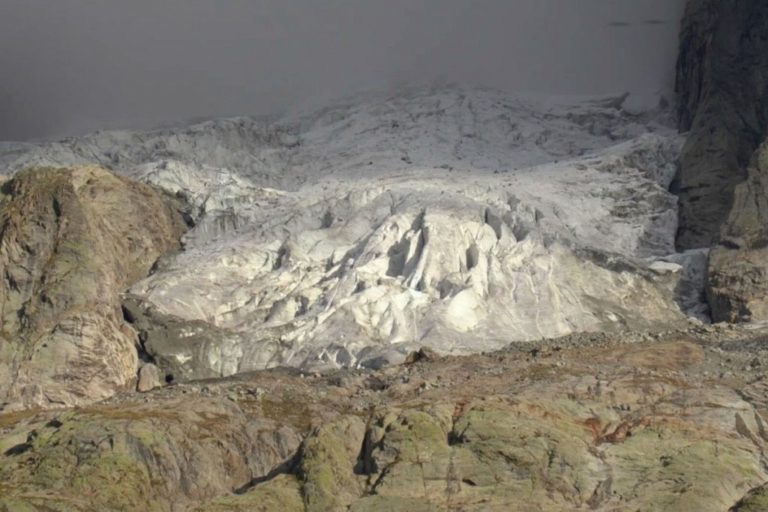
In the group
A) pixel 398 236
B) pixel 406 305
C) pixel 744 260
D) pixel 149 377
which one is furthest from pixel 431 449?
pixel 398 236

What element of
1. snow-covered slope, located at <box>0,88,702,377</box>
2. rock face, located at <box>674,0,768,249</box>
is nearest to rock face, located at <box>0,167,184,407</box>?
snow-covered slope, located at <box>0,88,702,377</box>

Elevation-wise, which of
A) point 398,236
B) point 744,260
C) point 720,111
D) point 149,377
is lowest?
point 149,377

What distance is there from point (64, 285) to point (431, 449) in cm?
4226

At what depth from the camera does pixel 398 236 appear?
9169 centimetres

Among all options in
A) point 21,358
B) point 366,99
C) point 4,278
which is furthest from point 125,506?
point 366,99

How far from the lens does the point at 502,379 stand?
2082 inches

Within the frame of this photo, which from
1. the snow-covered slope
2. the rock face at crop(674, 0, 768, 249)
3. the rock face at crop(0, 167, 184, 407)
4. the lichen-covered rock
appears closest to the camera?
the rock face at crop(0, 167, 184, 407)

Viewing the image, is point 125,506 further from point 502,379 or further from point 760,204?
point 760,204

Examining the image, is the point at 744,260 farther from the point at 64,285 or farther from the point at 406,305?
the point at 64,285

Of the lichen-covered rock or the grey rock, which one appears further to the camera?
the lichen-covered rock

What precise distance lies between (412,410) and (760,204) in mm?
51277

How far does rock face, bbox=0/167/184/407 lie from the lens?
74750 millimetres

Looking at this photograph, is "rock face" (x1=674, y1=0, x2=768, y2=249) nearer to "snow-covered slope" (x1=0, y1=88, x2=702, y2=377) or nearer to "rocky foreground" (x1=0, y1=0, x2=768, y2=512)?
"rocky foreground" (x1=0, y1=0, x2=768, y2=512)

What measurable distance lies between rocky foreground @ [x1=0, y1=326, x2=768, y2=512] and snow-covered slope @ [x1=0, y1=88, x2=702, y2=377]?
22307 millimetres
